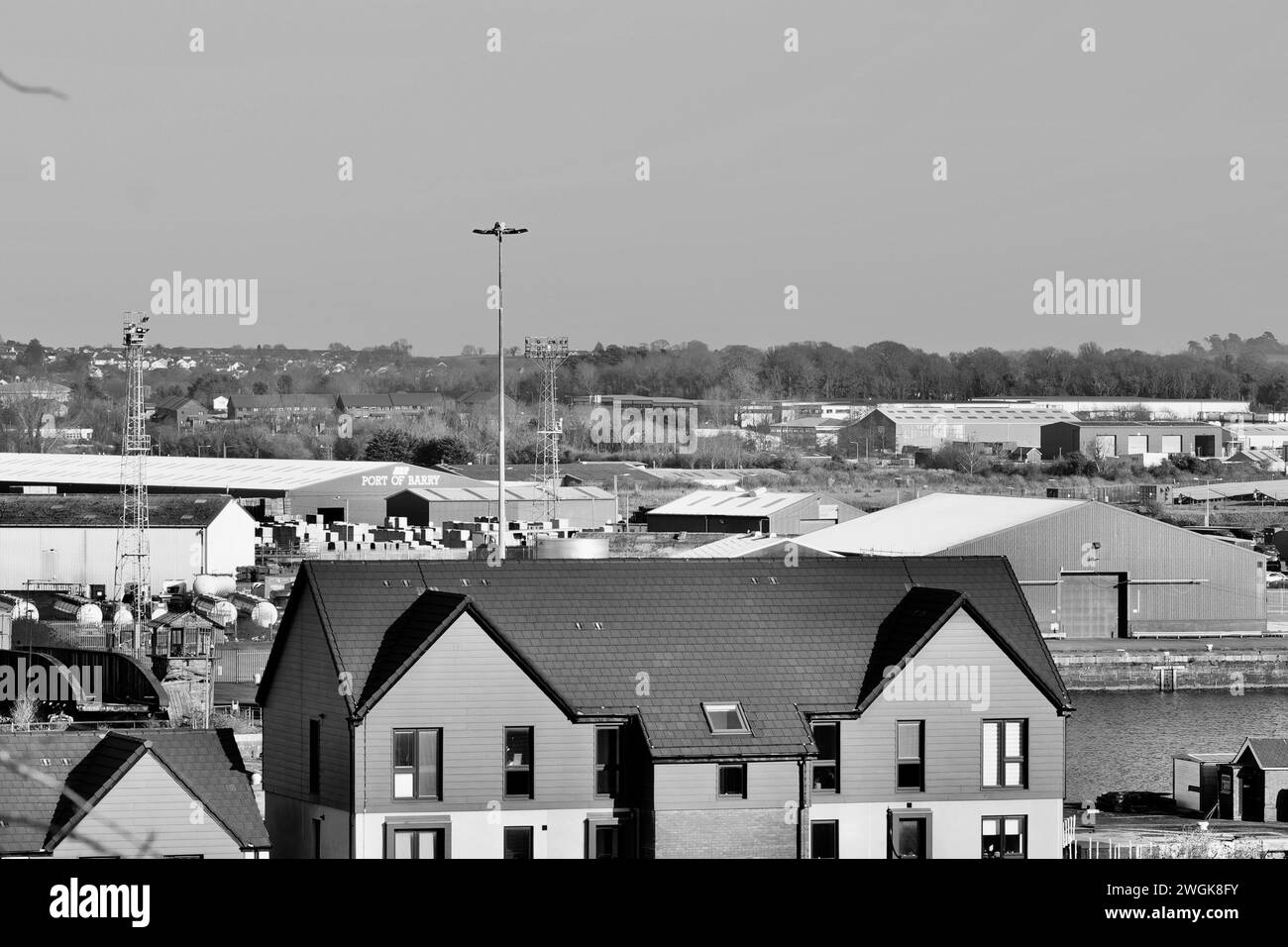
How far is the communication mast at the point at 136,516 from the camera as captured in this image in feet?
79.5

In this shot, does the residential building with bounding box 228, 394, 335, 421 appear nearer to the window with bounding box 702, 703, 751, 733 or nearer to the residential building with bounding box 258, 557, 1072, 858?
the residential building with bounding box 258, 557, 1072, 858

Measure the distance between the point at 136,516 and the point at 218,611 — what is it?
129 inches

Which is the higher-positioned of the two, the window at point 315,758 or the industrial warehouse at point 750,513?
the window at point 315,758

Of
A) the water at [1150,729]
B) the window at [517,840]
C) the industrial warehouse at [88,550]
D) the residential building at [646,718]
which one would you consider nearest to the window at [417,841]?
the residential building at [646,718]

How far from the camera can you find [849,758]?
27.9 feet

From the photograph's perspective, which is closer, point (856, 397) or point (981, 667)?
point (981, 667)

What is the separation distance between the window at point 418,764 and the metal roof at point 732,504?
29.8m

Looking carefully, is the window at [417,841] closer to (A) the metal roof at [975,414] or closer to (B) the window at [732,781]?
(B) the window at [732,781]

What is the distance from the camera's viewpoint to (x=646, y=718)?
8.29 meters

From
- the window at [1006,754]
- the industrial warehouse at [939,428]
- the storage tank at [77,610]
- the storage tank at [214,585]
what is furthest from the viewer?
the industrial warehouse at [939,428]

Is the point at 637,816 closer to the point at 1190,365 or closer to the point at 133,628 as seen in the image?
the point at 133,628

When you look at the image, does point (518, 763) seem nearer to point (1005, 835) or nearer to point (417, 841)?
point (417, 841)
